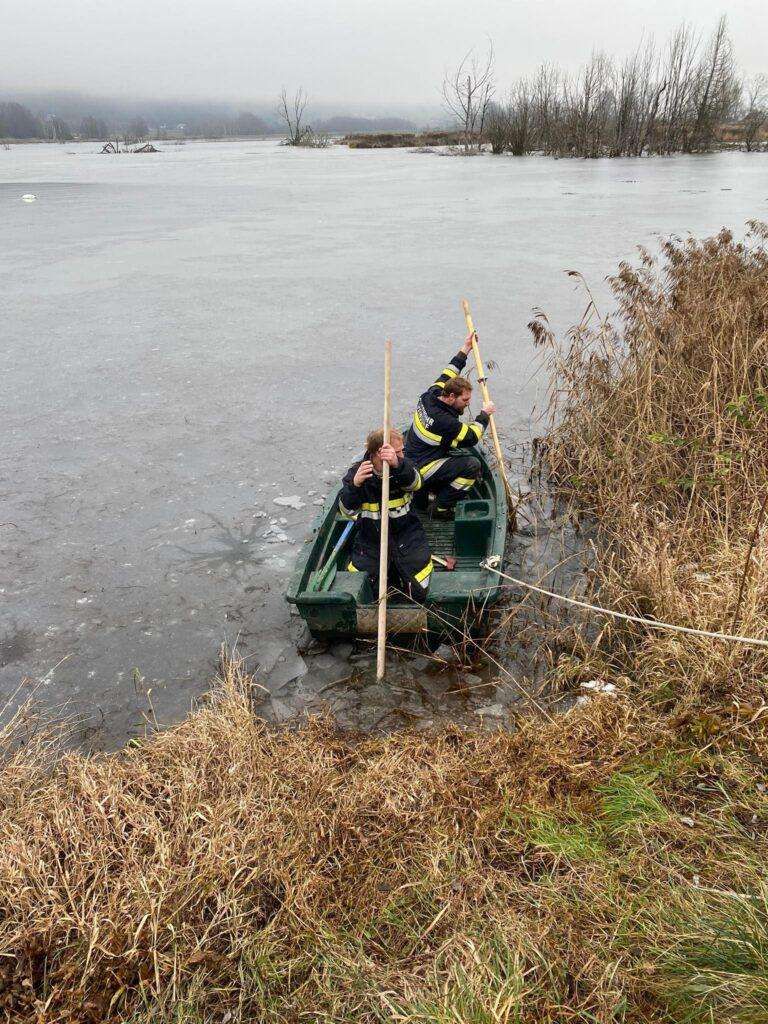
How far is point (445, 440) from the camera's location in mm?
4379

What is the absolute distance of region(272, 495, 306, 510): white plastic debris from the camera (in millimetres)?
4754

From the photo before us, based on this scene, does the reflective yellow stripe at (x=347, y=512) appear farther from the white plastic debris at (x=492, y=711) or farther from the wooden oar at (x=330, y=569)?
the white plastic debris at (x=492, y=711)

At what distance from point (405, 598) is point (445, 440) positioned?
118 cm

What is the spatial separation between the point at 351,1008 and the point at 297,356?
6.46 meters

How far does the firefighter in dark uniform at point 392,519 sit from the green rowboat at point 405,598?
0.10 meters

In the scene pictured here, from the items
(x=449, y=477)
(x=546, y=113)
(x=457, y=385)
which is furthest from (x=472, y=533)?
(x=546, y=113)

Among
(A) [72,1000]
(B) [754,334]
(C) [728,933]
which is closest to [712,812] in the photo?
(C) [728,933]

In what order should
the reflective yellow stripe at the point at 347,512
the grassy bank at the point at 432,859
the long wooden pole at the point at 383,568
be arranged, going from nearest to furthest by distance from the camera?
the grassy bank at the point at 432,859 → the long wooden pole at the point at 383,568 → the reflective yellow stripe at the point at 347,512

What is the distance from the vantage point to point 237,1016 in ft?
6.19

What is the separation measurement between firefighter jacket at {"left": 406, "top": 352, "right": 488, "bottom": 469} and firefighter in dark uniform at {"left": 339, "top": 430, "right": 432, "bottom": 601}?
759 mm

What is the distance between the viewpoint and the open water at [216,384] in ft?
11.8

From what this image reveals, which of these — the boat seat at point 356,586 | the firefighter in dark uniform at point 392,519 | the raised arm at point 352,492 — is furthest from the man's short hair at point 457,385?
the boat seat at point 356,586

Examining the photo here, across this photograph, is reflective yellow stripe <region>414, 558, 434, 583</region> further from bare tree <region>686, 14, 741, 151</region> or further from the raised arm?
bare tree <region>686, 14, 741, 151</region>

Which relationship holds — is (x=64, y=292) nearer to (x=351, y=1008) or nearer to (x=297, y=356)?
(x=297, y=356)
